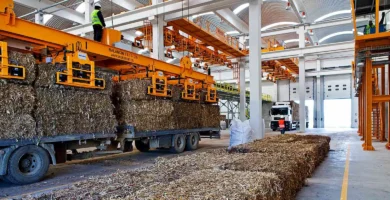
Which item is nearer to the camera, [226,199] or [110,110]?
[226,199]

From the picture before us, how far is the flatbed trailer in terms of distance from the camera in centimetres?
591

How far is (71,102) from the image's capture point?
708cm

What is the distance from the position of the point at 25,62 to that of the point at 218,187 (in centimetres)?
552

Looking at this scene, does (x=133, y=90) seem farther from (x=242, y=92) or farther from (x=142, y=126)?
(x=242, y=92)

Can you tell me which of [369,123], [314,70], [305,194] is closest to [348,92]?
[314,70]

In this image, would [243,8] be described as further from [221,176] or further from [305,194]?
[221,176]

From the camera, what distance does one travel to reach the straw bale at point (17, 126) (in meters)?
5.78

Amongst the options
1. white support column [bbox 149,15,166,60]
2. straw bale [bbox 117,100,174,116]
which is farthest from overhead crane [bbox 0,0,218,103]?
white support column [bbox 149,15,166,60]

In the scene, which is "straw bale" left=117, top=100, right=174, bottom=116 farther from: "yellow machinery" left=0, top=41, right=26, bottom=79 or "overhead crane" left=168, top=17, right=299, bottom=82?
"overhead crane" left=168, top=17, right=299, bottom=82

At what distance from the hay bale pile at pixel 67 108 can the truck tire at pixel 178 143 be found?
333 centimetres

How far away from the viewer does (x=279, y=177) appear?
Result: 3529 millimetres

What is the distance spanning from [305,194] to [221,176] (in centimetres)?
235

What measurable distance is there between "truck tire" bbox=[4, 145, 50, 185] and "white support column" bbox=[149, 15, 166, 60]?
891cm

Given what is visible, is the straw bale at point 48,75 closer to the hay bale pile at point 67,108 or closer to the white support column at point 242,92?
the hay bale pile at point 67,108
